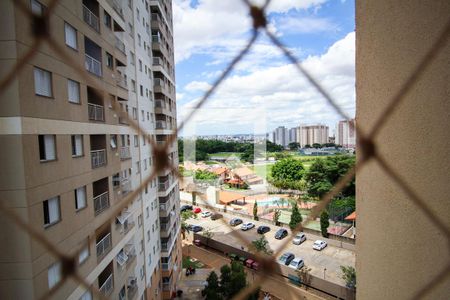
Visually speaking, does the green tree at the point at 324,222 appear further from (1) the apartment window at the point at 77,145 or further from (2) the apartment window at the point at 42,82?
(2) the apartment window at the point at 42,82

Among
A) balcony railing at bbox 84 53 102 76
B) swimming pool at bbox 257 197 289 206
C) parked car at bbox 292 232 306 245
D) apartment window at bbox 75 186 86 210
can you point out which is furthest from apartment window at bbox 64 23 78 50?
swimming pool at bbox 257 197 289 206

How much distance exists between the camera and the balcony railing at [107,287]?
8.94 ft

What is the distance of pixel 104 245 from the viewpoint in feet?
9.31

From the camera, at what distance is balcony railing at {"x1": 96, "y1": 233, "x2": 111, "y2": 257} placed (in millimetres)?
2704

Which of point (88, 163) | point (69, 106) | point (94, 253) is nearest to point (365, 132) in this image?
point (69, 106)

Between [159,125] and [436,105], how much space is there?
5267mm

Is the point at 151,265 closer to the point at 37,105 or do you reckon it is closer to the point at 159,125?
the point at 159,125

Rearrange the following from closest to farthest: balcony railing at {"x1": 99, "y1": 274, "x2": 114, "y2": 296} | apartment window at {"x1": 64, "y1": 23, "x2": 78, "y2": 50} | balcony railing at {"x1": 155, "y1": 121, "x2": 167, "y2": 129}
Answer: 1. apartment window at {"x1": 64, "y1": 23, "x2": 78, "y2": 50}
2. balcony railing at {"x1": 99, "y1": 274, "x2": 114, "y2": 296}
3. balcony railing at {"x1": 155, "y1": 121, "x2": 167, "y2": 129}

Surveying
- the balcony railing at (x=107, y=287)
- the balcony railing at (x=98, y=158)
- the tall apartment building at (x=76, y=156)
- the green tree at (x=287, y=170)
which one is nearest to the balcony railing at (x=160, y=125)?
the tall apartment building at (x=76, y=156)

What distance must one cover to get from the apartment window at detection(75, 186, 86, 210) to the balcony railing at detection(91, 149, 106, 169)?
0.29m

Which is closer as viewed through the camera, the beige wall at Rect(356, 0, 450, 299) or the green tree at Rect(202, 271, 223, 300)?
the beige wall at Rect(356, 0, 450, 299)

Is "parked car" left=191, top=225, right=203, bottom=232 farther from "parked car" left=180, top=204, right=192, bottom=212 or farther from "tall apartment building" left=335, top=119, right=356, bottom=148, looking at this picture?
"tall apartment building" left=335, top=119, right=356, bottom=148

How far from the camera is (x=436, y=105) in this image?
29 centimetres

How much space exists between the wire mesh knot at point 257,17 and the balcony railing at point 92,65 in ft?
8.41
